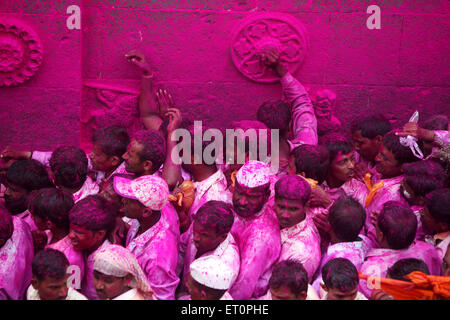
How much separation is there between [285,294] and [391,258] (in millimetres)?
981

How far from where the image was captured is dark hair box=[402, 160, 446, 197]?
5125mm

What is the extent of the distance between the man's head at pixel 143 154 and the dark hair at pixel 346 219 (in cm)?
159

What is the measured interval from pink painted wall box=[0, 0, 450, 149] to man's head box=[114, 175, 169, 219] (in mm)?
2162

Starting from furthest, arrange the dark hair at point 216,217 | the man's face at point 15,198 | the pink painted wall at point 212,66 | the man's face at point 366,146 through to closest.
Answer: the pink painted wall at point 212,66
the man's face at point 366,146
the man's face at point 15,198
the dark hair at point 216,217

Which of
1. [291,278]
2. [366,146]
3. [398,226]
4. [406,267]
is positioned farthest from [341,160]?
[291,278]

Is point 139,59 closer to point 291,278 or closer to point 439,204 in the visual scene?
point 439,204

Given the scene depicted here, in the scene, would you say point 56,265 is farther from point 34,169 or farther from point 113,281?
point 34,169

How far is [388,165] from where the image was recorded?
5.68m

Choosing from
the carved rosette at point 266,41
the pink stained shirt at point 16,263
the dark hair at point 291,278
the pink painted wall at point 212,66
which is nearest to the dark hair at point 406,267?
the dark hair at point 291,278

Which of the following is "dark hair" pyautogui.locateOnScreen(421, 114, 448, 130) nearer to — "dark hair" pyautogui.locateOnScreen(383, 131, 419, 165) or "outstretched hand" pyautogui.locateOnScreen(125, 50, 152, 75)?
"dark hair" pyautogui.locateOnScreen(383, 131, 419, 165)

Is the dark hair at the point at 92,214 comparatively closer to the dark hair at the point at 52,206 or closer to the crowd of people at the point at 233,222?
the crowd of people at the point at 233,222

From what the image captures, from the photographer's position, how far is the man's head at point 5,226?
4.46m

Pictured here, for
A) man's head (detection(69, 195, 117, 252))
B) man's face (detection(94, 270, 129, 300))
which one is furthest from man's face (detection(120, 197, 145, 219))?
man's face (detection(94, 270, 129, 300))
